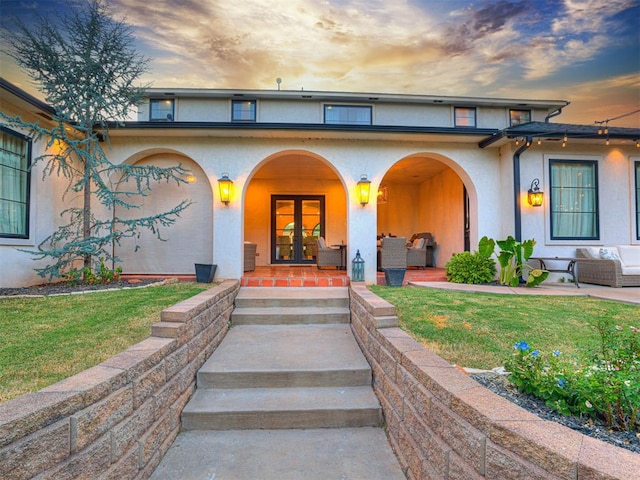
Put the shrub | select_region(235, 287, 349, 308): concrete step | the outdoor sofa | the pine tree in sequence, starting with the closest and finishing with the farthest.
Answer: select_region(235, 287, 349, 308): concrete step < the pine tree < the outdoor sofa < the shrub

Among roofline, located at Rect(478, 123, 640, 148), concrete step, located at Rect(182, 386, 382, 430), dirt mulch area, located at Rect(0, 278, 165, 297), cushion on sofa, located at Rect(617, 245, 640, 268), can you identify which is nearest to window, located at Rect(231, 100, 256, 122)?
dirt mulch area, located at Rect(0, 278, 165, 297)

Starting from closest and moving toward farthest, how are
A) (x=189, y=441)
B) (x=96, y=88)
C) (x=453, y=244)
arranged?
1. (x=189, y=441)
2. (x=96, y=88)
3. (x=453, y=244)

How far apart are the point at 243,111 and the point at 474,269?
7437 millimetres

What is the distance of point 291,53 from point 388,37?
2.88 metres

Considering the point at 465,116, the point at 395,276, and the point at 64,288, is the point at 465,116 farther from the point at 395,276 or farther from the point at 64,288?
the point at 64,288

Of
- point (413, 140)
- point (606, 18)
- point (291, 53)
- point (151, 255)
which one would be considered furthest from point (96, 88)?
point (606, 18)

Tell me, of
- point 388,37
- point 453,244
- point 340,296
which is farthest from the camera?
point 453,244

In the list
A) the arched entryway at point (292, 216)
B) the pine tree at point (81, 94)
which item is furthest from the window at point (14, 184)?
the arched entryway at point (292, 216)

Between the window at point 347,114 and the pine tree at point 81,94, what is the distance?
4788 mm

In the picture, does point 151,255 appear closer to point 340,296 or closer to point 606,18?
point 340,296

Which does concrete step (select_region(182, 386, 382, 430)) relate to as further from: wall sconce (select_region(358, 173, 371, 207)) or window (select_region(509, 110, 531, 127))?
window (select_region(509, 110, 531, 127))

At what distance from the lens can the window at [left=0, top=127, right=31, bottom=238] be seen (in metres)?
5.49

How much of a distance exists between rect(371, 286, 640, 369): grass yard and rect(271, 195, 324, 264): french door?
5490 millimetres

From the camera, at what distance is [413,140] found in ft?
23.5
